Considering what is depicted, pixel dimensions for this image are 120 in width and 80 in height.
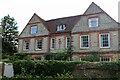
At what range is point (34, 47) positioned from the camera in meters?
32.5

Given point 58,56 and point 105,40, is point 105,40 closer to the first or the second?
point 105,40

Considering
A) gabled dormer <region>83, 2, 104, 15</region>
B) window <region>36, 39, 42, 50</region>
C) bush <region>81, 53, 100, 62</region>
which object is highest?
gabled dormer <region>83, 2, 104, 15</region>

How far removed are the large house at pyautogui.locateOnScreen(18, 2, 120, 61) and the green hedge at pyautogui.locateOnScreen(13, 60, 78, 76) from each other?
890cm

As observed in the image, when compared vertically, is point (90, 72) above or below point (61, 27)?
below

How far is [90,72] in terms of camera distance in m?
17.9

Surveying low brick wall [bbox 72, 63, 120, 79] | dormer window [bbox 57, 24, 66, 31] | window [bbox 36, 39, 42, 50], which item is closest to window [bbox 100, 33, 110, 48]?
dormer window [bbox 57, 24, 66, 31]

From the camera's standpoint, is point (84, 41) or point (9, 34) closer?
point (84, 41)

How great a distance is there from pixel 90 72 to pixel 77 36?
35.1 feet

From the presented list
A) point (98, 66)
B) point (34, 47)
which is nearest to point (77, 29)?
point (34, 47)

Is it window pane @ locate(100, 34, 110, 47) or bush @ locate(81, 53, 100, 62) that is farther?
window pane @ locate(100, 34, 110, 47)

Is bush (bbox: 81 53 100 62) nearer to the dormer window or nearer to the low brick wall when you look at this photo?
the low brick wall

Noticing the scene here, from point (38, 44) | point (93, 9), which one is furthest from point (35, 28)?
point (93, 9)

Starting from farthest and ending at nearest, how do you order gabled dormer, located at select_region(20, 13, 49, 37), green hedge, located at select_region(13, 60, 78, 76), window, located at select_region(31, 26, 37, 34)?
window, located at select_region(31, 26, 37, 34) < gabled dormer, located at select_region(20, 13, 49, 37) < green hedge, located at select_region(13, 60, 78, 76)

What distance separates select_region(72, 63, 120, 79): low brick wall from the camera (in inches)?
679
